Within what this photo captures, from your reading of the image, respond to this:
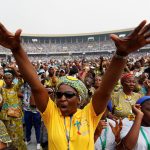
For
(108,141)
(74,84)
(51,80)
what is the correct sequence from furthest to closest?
(51,80) → (108,141) → (74,84)

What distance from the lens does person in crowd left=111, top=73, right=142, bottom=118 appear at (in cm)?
444

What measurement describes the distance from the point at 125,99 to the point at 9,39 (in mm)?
2714

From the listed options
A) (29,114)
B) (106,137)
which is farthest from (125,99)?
(29,114)

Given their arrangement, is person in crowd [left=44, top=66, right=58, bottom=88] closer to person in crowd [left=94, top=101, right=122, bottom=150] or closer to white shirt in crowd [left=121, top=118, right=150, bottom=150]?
person in crowd [left=94, top=101, right=122, bottom=150]

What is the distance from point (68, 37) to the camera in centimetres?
7006

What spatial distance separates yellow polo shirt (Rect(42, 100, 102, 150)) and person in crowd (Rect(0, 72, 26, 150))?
3.42m

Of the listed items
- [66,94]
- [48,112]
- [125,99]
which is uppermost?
[66,94]

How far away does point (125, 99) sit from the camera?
4.62 meters

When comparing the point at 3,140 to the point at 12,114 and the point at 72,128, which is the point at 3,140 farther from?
the point at 12,114

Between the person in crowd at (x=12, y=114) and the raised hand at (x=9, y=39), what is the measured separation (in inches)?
141

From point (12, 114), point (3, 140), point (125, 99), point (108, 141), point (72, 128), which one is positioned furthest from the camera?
point (12, 114)

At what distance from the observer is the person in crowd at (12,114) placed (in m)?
5.74

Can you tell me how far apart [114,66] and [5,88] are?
4.10 metres

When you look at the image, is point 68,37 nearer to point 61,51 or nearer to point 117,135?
point 61,51
